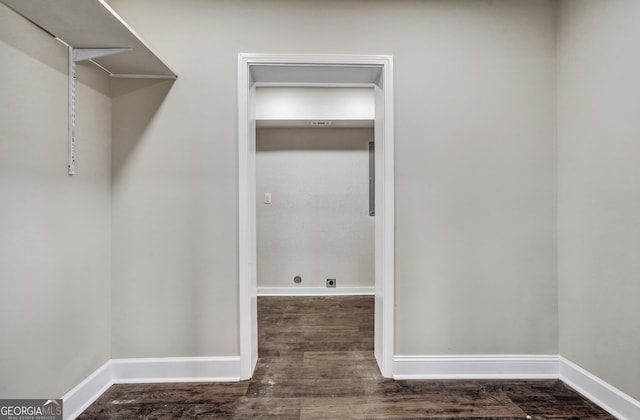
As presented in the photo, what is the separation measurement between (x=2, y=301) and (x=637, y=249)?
282cm

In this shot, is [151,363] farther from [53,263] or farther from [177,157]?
[177,157]

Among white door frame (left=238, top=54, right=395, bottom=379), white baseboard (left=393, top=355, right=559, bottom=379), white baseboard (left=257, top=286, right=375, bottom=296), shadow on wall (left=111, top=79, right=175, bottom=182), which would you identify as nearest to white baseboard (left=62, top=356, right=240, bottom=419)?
white door frame (left=238, top=54, right=395, bottom=379)

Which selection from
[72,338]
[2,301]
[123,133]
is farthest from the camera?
[123,133]

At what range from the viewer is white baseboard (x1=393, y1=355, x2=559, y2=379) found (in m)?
1.90

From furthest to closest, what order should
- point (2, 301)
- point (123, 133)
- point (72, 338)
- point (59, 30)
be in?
point (123, 133)
point (72, 338)
point (59, 30)
point (2, 301)

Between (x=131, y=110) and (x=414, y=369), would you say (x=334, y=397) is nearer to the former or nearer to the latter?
(x=414, y=369)

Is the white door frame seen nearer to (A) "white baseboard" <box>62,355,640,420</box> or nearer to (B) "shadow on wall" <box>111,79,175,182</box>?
(A) "white baseboard" <box>62,355,640,420</box>

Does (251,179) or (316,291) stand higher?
(251,179)

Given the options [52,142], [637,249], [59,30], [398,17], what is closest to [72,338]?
[52,142]

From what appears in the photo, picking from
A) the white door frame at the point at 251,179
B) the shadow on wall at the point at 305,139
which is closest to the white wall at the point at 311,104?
the shadow on wall at the point at 305,139

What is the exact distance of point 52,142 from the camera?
1410 mm

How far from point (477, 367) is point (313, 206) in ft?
8.06

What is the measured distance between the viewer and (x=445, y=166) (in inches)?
75.5

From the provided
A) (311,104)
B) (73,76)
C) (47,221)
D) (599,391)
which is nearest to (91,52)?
(73,76)
